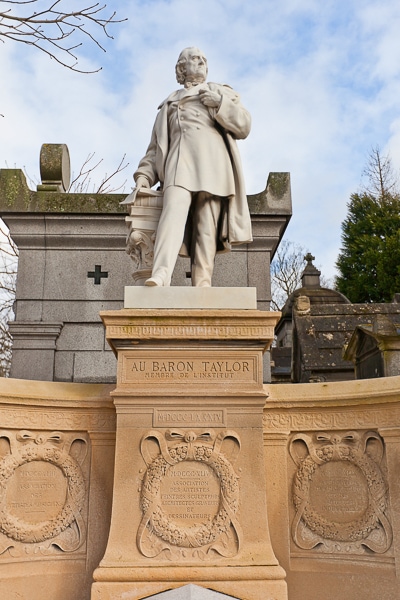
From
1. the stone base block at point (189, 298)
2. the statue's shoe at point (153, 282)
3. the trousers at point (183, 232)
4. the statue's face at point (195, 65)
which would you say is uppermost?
the statue's face at point (195, 65)

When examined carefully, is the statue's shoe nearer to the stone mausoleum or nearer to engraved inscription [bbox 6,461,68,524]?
the stone mausoleum

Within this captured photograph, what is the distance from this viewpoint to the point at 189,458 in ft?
14.9

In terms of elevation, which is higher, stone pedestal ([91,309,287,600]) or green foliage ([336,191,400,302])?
green foliage ([336,191,400,302])

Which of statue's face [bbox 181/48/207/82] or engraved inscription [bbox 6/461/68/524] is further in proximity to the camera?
statue's face [bbox 181/48/207/82]

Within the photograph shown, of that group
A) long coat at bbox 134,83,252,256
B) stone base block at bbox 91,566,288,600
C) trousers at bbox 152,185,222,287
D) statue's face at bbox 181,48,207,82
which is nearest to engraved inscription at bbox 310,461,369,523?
stone base block at bbox 91,566,288,600

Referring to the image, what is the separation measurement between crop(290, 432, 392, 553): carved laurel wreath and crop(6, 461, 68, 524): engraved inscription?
1898 mm

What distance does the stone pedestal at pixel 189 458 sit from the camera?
13.9ft

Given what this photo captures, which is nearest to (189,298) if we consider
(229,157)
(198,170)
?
(198,170)

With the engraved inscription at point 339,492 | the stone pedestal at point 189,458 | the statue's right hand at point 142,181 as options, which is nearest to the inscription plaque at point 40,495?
the stone pedestal at point 189,458

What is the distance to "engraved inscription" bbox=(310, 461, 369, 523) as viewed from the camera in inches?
185

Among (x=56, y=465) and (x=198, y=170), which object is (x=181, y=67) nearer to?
(x=198, y=170)

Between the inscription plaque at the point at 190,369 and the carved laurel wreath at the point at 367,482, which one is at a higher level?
the inscription plaque at the point at 190,369

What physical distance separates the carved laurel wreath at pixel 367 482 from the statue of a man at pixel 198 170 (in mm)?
1704

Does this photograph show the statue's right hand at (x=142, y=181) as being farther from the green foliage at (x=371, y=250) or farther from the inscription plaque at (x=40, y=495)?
the green foliage at (x=371, y=250)
